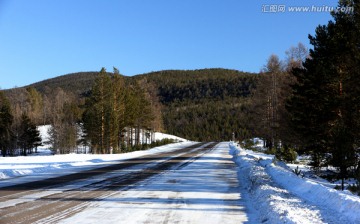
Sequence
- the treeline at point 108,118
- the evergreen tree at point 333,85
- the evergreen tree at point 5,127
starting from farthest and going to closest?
the evergreen tree at point 5,127
the treeline at point 108,118
the evergreen tree at point 333,85

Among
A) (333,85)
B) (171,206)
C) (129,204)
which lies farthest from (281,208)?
(333,85)

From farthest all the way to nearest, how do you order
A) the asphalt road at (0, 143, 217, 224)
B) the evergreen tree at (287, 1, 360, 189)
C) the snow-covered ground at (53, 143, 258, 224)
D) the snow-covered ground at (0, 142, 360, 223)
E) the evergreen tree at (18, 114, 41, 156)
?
the evergreen tree at (18, 114, 41, 156)
the evergreen tree at (287, 1, 360, 189)
the asphalt road at (0, 143, 217, 224)
the snow-covered ground at (53, 143, 258, 224)
the snow-covered ground at (0, 142, 360, 223)

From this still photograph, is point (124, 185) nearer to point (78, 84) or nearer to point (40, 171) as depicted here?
point (40, 171)

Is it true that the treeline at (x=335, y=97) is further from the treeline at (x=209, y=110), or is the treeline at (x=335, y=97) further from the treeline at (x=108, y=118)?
the treeline at (x=209, y=110)

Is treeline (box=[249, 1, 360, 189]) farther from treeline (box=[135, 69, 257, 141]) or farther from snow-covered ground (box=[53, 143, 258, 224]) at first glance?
treeline (box=[135, 69, 257, 141])

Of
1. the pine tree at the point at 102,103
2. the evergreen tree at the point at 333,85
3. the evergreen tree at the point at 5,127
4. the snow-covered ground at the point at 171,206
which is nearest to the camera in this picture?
the snow-covered ground at the point at 171,206

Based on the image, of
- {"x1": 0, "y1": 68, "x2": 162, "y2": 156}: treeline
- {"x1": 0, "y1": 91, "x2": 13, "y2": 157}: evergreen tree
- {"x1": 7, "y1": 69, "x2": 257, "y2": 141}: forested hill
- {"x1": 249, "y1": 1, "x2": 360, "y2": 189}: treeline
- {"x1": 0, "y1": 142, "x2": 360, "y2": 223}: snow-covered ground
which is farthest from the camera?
{"x1": 7, "y1": 69, "x2": 257, "y2": 141}: forested hill

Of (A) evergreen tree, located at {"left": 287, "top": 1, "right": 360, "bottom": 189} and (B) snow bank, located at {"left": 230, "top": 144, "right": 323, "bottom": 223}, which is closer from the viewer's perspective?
(B) snow bank, located at {"left": 230, "top": 144, "right": 323, "bottom": 223}

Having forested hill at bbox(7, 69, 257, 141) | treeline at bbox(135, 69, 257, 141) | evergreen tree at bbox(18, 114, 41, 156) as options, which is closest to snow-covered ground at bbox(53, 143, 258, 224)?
evergreen tree at bbox(18, 114, 41, 156)

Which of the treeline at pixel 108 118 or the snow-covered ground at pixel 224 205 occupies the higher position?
the treeline at pixel 108 118

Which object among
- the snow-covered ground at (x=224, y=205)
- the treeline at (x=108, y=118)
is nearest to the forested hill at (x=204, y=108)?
the treeline at (x=108, y=118)

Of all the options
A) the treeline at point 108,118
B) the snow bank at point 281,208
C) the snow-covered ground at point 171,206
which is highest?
the treeline at point 108,118

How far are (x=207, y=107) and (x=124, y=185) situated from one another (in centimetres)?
15299

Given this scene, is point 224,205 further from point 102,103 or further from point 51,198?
point 102,103
